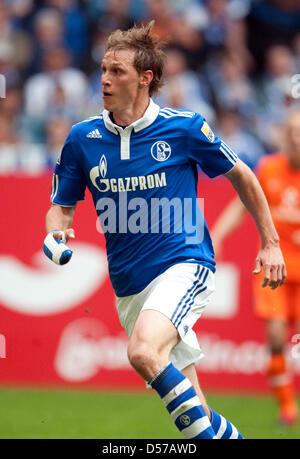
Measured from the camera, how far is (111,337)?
327 inches

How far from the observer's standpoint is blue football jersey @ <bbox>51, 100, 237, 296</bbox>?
473 cm

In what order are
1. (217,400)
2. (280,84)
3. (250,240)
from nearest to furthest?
(217,400)
(250,240)
(280,84)

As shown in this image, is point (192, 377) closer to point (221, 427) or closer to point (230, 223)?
point (221, 427)

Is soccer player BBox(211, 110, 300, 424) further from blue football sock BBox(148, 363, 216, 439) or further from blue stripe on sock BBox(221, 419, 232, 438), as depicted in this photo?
blue football sock BBox(148, 363, 216, 439)

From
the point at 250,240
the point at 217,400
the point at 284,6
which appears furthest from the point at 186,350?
the point at 284,6

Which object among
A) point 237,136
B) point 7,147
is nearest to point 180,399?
point 7,147

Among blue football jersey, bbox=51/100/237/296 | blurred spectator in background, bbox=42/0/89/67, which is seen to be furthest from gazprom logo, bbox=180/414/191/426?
blurred spectator in background, bbox=42/0/89/67

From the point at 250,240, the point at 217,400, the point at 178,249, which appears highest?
the point at 250,240

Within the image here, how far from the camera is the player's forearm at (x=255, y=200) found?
481 centimetres

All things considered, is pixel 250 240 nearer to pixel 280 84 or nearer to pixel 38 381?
pixel 38 381

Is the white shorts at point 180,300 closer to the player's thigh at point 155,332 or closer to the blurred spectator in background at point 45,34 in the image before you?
the player's thigh at point 155,332

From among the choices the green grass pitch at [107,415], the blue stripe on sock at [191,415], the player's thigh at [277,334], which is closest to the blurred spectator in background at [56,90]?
the green grass pitch at [107,415]

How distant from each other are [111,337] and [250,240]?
175 cm

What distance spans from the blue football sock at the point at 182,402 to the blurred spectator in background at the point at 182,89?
670 cm
